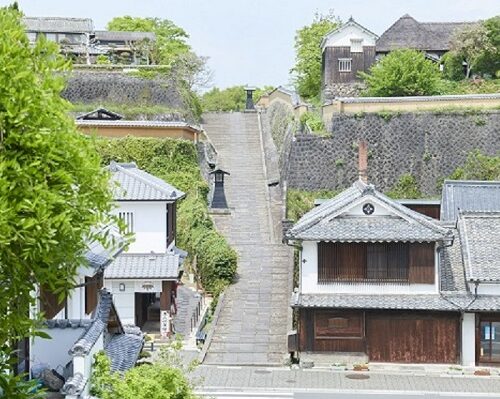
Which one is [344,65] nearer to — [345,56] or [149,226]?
[345,56]

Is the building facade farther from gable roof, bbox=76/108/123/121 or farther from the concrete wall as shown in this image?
gable roof, bbox=76/108/123/121

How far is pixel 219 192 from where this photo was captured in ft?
141

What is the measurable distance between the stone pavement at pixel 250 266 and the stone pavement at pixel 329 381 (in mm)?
941

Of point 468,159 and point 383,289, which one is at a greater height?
point 468,159

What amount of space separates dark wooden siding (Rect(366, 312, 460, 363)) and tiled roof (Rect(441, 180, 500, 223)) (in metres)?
8.22

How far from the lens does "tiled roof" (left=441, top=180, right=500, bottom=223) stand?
117ft

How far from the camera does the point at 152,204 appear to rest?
3173 centimetres

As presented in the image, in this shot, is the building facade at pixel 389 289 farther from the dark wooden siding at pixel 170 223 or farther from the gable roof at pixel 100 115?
the gable roof at pixel 100 115

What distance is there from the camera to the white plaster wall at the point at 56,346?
13.0 meters

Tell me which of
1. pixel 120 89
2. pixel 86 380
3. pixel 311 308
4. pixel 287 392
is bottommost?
pixel 287 392

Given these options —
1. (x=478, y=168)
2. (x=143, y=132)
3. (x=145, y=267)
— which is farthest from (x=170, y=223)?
(x=478, y=168)

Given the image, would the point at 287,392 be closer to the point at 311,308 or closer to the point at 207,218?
the point at 311,308

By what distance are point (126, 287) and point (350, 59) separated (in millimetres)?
26141

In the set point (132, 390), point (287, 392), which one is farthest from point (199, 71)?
point (132, 390)
